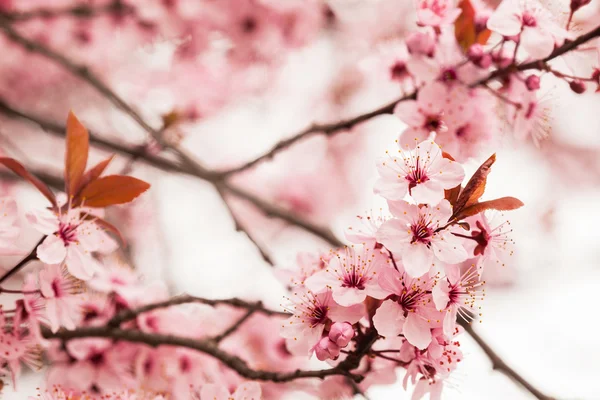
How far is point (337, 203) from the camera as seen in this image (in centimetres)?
330

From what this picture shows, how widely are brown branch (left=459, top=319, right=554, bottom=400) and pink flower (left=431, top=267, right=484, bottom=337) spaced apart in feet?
0.58

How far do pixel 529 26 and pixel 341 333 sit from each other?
620mm

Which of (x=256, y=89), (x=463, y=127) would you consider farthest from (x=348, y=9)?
(x=463, y=127)

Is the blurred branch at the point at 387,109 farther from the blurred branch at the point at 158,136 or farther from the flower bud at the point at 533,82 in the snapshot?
the blurred branch at the point at 158,136

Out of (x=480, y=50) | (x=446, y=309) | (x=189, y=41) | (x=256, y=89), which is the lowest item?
(x=446, y=309)

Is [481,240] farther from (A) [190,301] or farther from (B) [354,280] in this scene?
(A) [190,301]

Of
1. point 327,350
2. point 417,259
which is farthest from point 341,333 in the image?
point 417,259

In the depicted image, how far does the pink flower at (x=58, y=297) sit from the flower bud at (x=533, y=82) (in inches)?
33.2

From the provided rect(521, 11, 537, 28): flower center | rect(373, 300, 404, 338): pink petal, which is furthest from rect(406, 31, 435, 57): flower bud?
rect(373, 300, 404, 338): pink petal

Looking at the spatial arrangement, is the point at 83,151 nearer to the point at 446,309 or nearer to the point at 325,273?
the point at 325,273

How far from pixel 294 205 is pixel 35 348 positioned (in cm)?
221

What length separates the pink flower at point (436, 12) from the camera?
40.6 inches

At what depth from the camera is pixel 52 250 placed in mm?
828

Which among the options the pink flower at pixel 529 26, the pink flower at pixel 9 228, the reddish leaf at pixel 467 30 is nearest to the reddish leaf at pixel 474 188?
the pink flower at pixel 529 26
